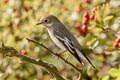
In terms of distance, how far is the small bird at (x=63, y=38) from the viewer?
4.22 metres

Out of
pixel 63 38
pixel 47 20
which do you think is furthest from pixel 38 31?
pixel 63 38

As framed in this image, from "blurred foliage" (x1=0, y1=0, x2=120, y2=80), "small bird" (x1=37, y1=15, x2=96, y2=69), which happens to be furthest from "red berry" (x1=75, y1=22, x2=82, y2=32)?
"small bird" (x1=37, y1=15, x2=96, y2=69)

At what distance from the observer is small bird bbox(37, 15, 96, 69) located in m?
4.22

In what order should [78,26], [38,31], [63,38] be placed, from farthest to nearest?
[38,31] → [78,26] → [63,38]

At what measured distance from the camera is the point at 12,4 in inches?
250

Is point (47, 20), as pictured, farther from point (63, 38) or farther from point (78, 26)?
point (78, 26)

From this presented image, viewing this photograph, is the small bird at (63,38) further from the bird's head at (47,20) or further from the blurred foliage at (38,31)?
the blurred foliage at (38,31)

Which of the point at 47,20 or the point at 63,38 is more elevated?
the point at 47,20

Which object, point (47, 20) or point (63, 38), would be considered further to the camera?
point (47, 20)

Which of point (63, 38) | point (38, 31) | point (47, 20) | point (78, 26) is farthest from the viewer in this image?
point (38, 31)

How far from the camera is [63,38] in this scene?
4.59 m

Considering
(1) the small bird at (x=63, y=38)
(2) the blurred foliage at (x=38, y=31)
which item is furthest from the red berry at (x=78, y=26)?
(1) the small bird at (x=63, y=38)

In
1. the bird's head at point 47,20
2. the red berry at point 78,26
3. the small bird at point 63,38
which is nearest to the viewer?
the small bird at point 63,38

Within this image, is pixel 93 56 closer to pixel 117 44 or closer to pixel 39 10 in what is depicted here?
pixel 39 10
